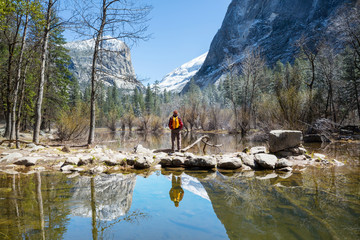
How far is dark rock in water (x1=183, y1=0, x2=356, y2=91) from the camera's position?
81.4 m

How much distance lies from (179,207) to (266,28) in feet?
388

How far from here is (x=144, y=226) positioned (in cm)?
271

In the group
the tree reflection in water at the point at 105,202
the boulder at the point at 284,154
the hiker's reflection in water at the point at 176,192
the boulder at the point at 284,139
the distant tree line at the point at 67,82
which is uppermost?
the distant tree line at the point at 67,82

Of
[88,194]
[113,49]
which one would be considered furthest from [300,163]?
[113,49]

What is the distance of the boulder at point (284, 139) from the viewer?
748cm

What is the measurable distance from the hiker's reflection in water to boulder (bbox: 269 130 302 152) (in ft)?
14.8

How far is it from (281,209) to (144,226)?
6.95 feet

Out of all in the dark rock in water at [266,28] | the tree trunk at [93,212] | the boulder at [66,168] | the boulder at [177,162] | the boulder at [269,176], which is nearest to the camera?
the tree trunk at [93,212]

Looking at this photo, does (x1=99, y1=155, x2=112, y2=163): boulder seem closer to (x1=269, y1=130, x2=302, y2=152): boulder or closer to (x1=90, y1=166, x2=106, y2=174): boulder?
(x1=90, y1=166, x2=106, y2=174): boulder

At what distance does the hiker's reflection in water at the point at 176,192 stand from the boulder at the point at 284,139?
4521mm

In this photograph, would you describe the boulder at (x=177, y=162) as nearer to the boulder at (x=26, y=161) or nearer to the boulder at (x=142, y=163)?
the boulder at (x=142, y=163)

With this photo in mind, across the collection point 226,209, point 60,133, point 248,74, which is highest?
point 248,74

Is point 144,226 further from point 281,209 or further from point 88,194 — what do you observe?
point 281,209

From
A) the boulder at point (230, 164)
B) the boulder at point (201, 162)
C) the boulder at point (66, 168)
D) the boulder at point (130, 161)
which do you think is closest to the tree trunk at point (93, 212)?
the boulder at point (66, 168)
